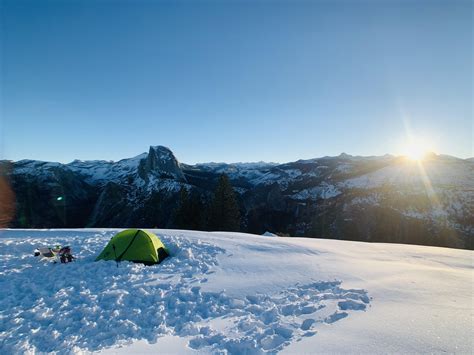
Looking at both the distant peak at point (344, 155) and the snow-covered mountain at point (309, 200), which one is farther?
the distant peak at point (344, 155)

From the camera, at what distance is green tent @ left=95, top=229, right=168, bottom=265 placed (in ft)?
34.0

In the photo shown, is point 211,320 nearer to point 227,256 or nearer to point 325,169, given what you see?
point 227,256

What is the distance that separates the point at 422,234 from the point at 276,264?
71886 millimetres

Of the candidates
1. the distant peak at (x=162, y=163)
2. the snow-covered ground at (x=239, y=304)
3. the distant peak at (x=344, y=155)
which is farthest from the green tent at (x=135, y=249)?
the distant peak at (x=344, y=155)

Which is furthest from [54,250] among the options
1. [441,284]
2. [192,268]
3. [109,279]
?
[441,284]

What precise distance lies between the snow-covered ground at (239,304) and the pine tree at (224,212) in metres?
31.5

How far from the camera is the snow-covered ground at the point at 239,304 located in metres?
5.03

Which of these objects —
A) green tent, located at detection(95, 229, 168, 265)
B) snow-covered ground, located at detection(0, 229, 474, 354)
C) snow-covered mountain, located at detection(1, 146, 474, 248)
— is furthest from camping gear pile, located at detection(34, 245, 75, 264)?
snow-covered mountain, located at detection(1, 146, 474, 248)

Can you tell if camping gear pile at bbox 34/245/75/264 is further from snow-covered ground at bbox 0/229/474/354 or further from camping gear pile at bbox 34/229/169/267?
snow-covered ground at bbox 0/229/474/354

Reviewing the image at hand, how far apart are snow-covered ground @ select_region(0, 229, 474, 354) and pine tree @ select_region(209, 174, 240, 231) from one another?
103 ft

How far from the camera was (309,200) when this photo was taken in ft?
312

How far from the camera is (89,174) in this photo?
576ft

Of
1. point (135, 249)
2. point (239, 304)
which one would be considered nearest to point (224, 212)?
point (135, 249)

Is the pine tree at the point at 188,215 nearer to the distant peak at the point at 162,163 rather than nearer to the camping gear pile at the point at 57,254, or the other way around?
the camping gear pile at the point at 57,254
